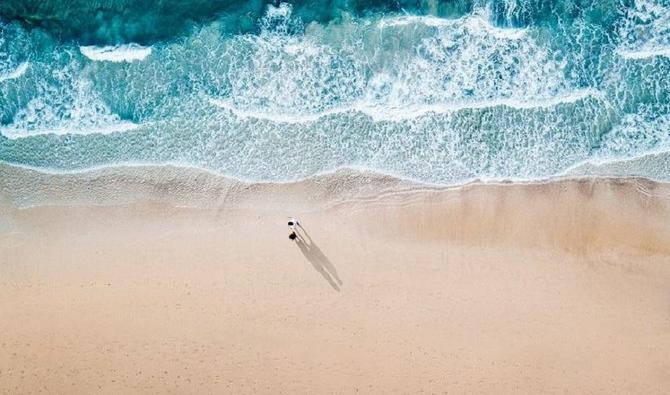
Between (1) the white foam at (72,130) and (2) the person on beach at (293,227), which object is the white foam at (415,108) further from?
(1) the white foam at (72,130)

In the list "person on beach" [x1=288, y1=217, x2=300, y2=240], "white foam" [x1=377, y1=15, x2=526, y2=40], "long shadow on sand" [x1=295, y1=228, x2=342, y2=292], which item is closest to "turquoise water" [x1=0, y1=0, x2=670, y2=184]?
"white foam" [x1=377, y1=15, x2=526, y2=40]

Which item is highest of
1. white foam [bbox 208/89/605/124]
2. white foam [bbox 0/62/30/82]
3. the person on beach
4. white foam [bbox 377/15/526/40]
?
white foam [bbox 377/15/526/40]

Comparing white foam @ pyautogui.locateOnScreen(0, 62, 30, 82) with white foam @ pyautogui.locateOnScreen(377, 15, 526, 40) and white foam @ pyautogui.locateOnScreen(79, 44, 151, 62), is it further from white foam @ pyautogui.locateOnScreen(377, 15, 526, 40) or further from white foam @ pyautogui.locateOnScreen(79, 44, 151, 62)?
white foam @ pyautogui.locateOnScreen(377, 15, 526, 40)

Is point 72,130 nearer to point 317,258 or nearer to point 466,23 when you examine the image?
point 317,258

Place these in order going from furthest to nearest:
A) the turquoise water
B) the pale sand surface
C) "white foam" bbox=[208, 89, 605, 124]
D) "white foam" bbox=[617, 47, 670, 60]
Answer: "white foam" bbox=[617, 47, 670, 60] < "white foam" bbox=[208, 89, 605, 124] < the turquoise water < the pale sand surface

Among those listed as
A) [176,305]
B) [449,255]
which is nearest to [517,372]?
[449,255]

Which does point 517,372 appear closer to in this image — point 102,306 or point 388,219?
point 388,219
